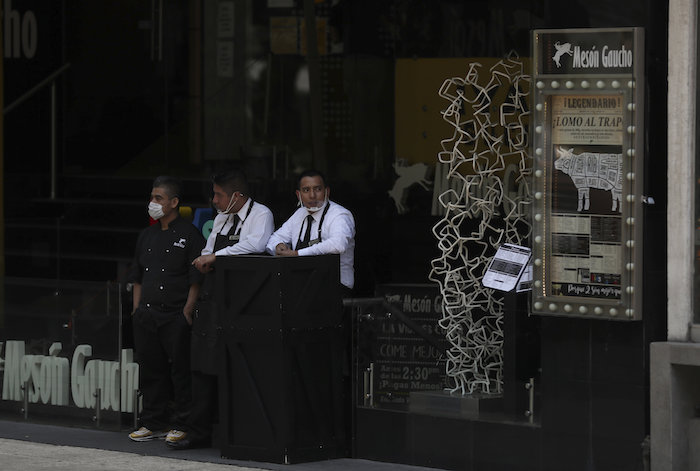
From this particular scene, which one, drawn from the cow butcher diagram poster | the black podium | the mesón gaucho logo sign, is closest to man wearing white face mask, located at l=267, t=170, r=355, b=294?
the black podium

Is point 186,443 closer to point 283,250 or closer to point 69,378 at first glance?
point 69,378

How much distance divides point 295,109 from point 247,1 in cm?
134

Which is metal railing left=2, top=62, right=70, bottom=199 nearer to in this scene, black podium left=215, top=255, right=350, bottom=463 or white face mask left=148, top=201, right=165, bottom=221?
white face mask left=148, top=201, right=165, bottom=221

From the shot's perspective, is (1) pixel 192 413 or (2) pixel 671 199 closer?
(2) pixel 671 199

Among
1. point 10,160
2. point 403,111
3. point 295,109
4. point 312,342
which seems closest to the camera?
point 312,342

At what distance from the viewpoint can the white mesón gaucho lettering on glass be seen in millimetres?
10406

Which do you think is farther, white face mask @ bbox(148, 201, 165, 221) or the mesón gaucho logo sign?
white face mask @ bbox(148, 201, 165, 221)

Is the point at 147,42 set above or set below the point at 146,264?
above

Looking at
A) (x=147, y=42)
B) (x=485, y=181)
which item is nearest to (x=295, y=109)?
(x=147, y=42)

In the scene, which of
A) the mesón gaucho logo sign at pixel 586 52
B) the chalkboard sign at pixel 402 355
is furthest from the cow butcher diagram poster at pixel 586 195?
the chalkboard sign at pixel 402 355

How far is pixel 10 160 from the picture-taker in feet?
52.4

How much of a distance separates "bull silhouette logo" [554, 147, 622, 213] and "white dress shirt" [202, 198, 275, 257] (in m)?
2.18

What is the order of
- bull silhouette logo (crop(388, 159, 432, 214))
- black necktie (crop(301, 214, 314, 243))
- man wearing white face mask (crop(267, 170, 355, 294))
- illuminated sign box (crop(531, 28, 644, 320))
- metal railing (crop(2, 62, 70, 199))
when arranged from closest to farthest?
illuminated sign box (crop(531, 28, 644, 320)), man wearing white face mask (crop(267, 170, 355, 294)), black necktie (crop(301, 214, 314, 243)), bull silhouette logo (crop(388, 159, 432, 214)), metal railing (crop(2, 62, 70, 199))

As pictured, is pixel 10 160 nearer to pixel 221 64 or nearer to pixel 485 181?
pixel 221 64
